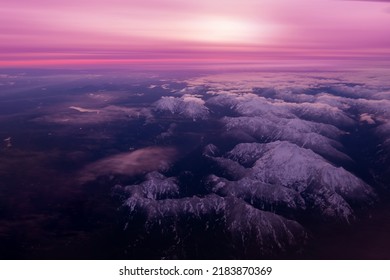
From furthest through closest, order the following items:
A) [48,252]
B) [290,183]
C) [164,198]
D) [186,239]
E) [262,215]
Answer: [290,183] < [164,198] < [262,215] < [186,239] < [48,252]

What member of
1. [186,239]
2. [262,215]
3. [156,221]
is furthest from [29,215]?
[262,215]

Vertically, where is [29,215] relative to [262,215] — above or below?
Answer: above

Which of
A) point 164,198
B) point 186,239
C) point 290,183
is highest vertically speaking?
point 186,239
